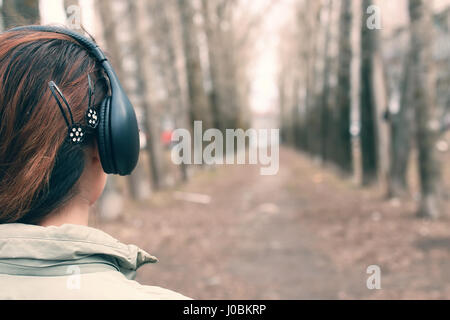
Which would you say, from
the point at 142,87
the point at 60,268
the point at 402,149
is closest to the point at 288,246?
the point at 402,149

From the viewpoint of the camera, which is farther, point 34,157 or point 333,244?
point 333,244

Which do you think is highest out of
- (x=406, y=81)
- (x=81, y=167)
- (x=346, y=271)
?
(x=406, y=81)

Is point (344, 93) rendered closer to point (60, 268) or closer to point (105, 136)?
point (105, 136)

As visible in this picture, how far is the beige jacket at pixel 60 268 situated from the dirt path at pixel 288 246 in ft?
15.6

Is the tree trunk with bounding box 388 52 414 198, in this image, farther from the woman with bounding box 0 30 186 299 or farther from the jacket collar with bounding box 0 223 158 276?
the jacket collar with bounding box 0 223 158 276

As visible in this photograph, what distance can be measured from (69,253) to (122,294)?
15 cm

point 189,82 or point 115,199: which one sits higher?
point 189,82

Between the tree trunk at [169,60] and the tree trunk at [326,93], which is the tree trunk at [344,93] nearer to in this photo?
the tree trunk at [326,93]

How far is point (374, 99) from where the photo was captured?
1270cm

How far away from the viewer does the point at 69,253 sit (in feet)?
3.57

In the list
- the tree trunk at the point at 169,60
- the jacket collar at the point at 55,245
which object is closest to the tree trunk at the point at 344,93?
the tree trunk at the point at 169,60

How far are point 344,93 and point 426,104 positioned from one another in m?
7.74

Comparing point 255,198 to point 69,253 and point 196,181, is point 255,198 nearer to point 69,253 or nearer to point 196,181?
point 196,181
